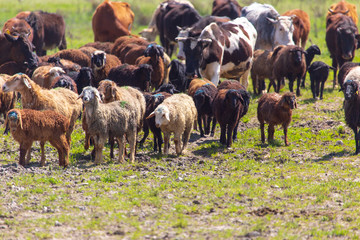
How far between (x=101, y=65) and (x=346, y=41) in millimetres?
7843

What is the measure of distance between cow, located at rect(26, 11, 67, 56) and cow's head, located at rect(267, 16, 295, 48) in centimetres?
753

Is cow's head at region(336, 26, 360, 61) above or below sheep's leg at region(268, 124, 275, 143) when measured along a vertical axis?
above

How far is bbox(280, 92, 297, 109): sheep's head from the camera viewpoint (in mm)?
12758

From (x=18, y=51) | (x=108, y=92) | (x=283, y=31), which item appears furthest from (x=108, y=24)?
(x=108, y=92)

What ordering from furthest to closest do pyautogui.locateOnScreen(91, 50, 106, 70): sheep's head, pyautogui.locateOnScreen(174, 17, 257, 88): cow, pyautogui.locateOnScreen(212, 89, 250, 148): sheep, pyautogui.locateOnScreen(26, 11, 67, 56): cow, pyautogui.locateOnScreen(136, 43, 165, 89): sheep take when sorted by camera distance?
pyautogui.locateOnScreen(26, 11, 67, 56): cow → pyautogui.locateOnScreen(136, 43, 165, 89): sheep → pyautogui.locateOnScreen(91, 50, 106, 70): sheep's head → pyautogui.locateOnScreen(174, 17, 257, 88): cow → pyautogui.locateOnScreen(212, 89, 250, 148): sheep

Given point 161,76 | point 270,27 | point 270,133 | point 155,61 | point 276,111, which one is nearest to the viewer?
point 276,111

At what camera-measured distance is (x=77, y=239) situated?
7754 millimetres

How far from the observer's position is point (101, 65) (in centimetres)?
1587

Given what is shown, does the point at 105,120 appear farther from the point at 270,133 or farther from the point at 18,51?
the point at 18,51

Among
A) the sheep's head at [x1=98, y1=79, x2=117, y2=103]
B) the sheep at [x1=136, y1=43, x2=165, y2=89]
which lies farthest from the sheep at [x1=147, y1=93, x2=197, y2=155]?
the sheep at [x1=136, y1=43, x2=165, y2=89]

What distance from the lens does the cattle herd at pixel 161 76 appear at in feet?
37.4

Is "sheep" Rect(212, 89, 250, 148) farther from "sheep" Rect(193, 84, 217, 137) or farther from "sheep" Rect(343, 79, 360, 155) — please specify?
"sheep" Rect(343, 79, 360, 155)

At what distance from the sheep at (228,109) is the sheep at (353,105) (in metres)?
2.08

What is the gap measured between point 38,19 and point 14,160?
10.6 metres
